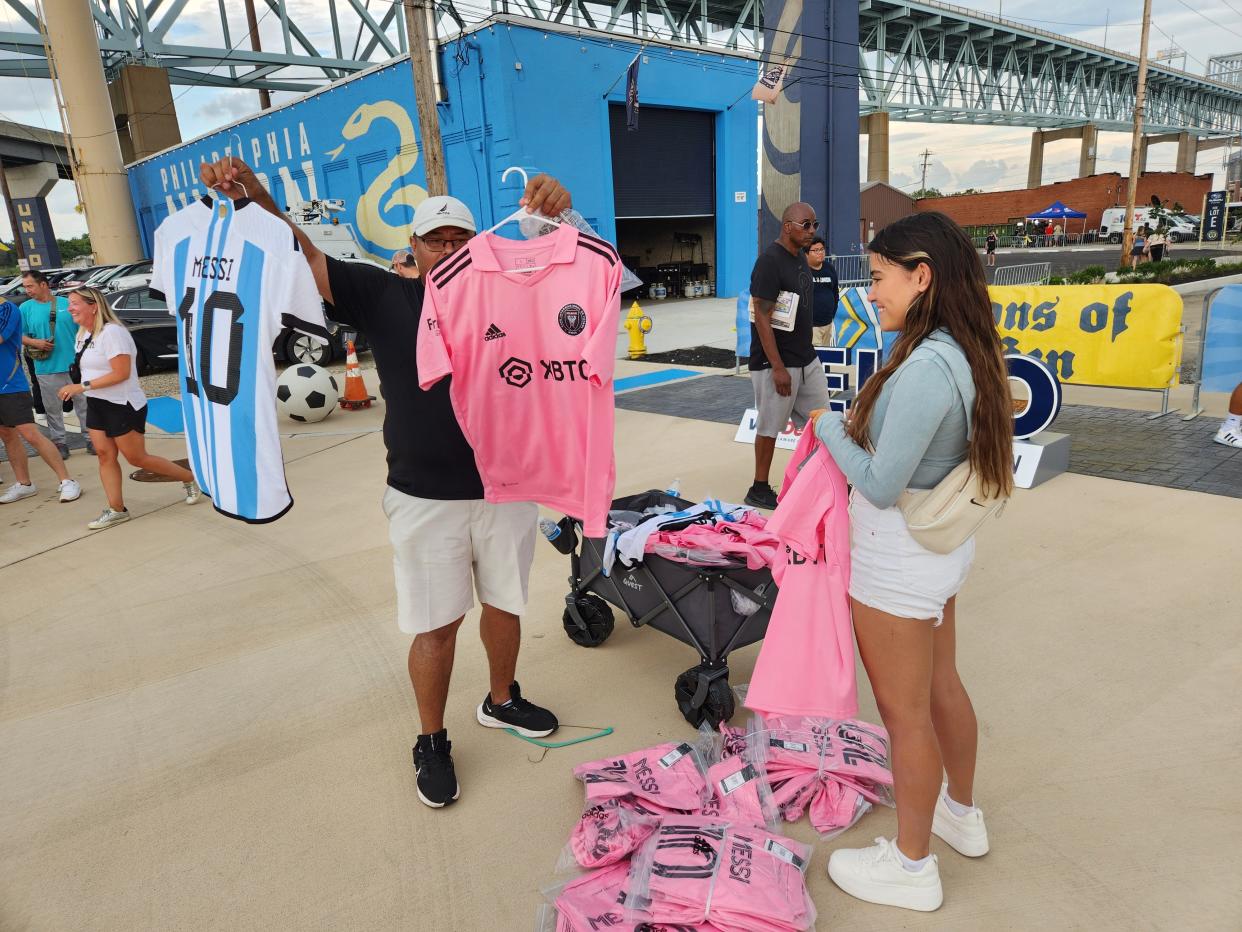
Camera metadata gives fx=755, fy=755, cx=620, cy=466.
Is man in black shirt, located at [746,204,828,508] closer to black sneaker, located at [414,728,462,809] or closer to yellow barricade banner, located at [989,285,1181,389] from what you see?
yellow barricade banner, located at [989,285,1181,389]

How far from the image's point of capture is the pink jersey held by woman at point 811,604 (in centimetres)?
214

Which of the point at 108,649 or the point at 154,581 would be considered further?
the point at 154,581

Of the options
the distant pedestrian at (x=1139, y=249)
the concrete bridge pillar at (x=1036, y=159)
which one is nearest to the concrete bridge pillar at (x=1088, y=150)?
the concrete bridge pillar at (x=1036, y=159)

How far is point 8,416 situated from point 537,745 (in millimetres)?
6126

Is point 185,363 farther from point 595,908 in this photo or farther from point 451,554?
point 595,908

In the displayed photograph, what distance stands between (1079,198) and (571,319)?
58.6m

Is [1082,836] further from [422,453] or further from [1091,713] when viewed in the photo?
[422,453]

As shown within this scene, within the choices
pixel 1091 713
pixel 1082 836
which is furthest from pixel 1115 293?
pixel 1082 836

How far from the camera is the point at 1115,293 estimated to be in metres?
6.99

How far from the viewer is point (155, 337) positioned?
13102 millimetres

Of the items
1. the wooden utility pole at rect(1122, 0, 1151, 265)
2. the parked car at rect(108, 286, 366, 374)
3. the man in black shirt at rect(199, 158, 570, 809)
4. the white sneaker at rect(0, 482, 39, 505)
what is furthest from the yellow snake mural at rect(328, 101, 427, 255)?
the wooden utility pole at rect(1122, 0, 1151, 265)

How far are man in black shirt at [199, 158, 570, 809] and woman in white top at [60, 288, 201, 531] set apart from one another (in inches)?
157

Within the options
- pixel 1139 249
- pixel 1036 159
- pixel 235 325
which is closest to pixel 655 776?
pixel 235 325

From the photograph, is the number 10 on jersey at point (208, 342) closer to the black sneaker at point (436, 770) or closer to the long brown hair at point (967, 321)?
the black sneaker at point (436, 770)
